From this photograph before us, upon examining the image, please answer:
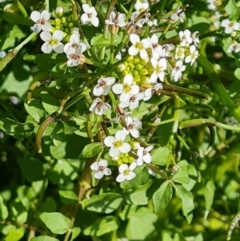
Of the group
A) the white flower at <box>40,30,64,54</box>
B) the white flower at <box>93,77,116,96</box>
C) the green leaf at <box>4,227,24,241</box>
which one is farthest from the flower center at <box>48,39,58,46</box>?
the green leaf at <box>4,227,24,241</box>

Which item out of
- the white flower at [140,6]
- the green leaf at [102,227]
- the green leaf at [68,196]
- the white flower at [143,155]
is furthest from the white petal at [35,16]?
the green leaf at [102,227]

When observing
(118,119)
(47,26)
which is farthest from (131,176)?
(47,26)

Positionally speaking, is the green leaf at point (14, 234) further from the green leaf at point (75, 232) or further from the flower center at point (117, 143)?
the flower center at point (117, 143)

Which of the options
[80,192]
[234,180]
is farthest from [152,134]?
[234,180]

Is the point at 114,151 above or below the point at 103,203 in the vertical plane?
above

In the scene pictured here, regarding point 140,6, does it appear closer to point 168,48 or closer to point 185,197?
point 168,48

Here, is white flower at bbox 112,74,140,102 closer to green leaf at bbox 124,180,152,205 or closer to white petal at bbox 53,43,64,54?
white petal at bbox 53,43,64,54
